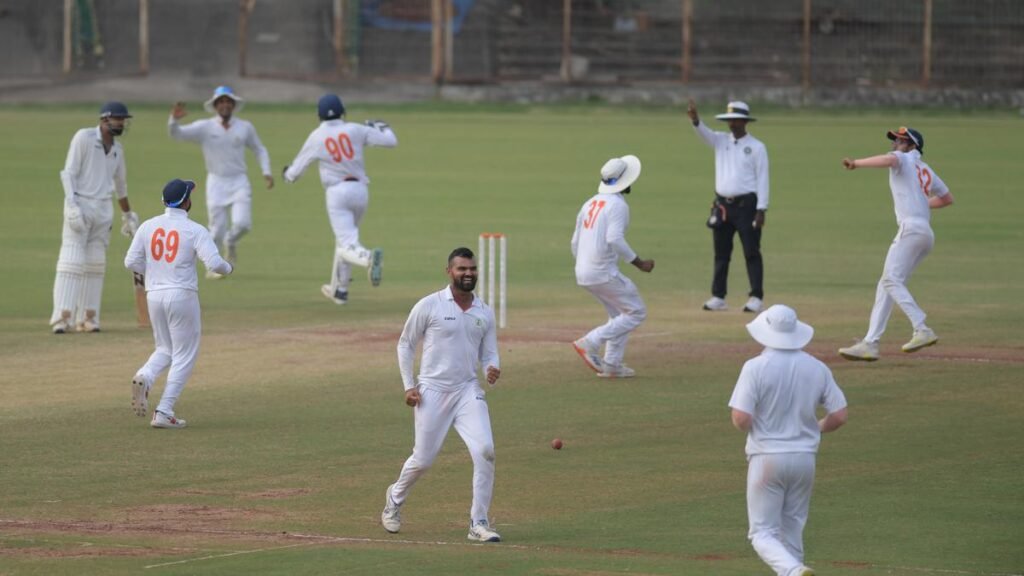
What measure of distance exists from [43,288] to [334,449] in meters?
11.5

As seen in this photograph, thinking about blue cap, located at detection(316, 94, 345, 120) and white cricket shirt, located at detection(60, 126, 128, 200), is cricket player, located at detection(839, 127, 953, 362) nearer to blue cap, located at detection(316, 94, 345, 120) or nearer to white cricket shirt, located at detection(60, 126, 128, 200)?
blue cap, located at detection(316, 94, 345, 120)

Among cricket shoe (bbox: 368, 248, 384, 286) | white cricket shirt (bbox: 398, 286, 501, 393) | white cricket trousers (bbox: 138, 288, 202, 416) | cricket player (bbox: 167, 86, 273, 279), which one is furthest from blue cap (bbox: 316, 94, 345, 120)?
white cricket shirt (bbox: 398, 286, 501, 393)

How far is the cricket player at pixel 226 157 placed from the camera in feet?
80.6

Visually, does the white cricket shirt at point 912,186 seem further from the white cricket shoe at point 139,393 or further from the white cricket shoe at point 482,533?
the white cricket shoe at point 482,533

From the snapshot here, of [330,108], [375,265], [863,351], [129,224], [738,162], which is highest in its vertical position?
[330,108]

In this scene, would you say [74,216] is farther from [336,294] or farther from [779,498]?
[779,498]

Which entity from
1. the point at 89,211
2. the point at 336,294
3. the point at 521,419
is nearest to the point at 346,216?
the point at 336,294

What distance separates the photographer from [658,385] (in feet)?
58.1

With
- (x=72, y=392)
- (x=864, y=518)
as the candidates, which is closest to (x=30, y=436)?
(x=72, y=392)

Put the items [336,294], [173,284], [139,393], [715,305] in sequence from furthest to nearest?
[336,294], [715,305], [173,284], [139,393]

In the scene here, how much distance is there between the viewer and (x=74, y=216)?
1994 cm

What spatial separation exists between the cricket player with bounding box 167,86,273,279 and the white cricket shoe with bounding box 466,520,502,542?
13146 mm

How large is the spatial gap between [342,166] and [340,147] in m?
0.24

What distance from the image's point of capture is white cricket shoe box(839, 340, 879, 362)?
18.6 metres
